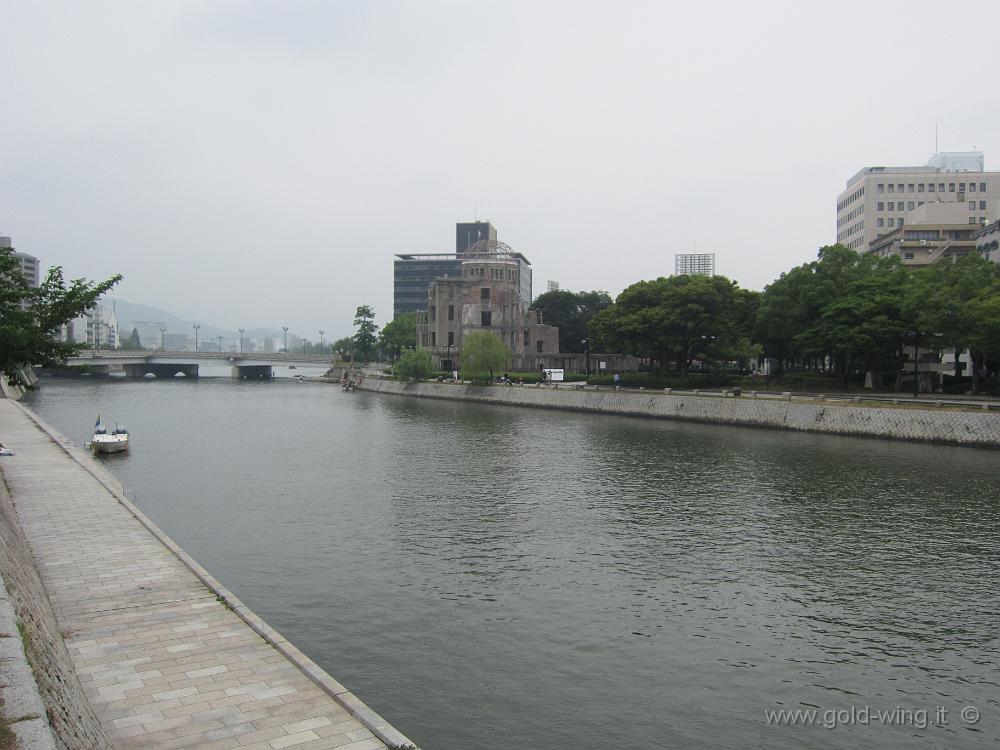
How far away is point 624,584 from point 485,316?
406 ft

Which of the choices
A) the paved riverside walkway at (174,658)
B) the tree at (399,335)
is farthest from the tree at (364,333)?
the paved riverside walkway at (174,658)

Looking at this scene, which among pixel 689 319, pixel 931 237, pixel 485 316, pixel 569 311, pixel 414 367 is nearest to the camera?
pixel 689 319

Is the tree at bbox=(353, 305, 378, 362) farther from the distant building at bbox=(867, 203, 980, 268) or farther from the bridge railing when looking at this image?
the distant building at bbox=(867, 203, 980, 268)

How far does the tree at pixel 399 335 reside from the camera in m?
176

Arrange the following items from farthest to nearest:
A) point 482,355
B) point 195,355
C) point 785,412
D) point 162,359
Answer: point 162,359
point 195,355
point 482,355
point 785,412

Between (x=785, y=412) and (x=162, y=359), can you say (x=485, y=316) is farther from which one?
(x=162, y=359)

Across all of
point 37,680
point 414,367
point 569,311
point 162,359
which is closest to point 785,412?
point 37,680

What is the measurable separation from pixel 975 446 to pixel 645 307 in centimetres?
4951

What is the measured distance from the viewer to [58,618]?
57.1 feet

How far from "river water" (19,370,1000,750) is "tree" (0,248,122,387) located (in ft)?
28.7

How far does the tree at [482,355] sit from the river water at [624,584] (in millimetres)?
58799

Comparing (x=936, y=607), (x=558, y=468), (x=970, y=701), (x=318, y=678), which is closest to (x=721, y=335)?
(x=558, y=468)

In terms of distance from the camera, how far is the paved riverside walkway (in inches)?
496

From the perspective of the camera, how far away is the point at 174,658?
1543cm
